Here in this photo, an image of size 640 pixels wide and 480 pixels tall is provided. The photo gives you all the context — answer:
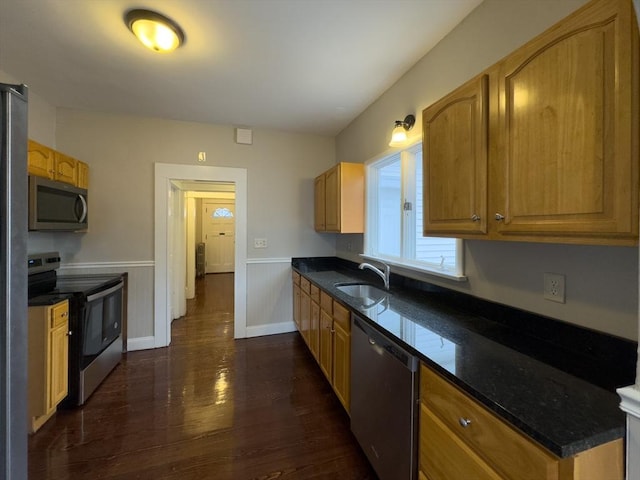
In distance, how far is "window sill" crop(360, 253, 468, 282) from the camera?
1.73 metres

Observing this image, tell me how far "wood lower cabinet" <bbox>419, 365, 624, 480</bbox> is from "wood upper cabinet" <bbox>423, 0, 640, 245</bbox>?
23.0 inches

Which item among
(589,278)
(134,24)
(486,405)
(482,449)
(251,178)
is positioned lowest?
(482,449)

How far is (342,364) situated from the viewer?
1.96 meters

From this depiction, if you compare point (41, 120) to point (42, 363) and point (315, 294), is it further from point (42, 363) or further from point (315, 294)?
point (315, 294)

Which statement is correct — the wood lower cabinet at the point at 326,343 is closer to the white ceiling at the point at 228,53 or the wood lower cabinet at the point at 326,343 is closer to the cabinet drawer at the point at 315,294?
the cabinet drawer at the point at 315,294

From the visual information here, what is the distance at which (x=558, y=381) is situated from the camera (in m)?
0.93

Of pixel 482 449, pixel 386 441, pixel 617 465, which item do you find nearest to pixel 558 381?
pixel 617 465

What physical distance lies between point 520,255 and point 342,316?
1.10m

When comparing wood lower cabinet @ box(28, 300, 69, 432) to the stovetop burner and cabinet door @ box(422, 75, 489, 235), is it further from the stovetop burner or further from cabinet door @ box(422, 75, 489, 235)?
cabinet door @ box(422, 75, 489, 235)

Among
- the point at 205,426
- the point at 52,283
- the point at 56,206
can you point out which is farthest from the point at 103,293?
the point at 205,426

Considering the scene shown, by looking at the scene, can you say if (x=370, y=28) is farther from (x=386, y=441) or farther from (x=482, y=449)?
(x=386, y=441)

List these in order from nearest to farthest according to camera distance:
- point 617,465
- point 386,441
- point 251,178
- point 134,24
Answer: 1. point 617,465
2. point 386,441
3. point 134,24
4. point 251,178

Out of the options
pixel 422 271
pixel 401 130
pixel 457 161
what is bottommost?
pixel 422 271

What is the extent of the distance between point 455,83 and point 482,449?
6.22 feet
